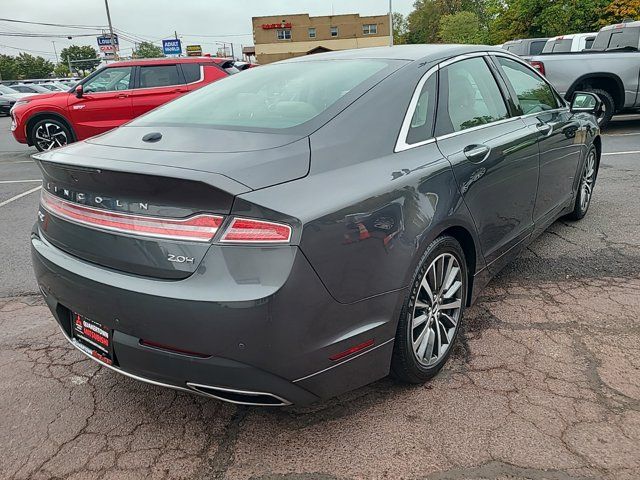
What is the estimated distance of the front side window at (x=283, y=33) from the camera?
2362 inches

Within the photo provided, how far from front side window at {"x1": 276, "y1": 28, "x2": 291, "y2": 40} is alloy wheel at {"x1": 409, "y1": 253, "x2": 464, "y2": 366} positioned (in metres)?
61.8

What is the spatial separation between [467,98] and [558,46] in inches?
505

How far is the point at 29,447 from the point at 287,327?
1.38 m

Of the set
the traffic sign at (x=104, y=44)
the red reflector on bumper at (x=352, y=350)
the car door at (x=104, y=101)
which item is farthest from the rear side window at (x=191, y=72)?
the traffic sign at (x=104, y=44)

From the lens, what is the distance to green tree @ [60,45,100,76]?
99.0 meters

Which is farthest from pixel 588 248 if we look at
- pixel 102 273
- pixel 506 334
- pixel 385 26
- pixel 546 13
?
pixel 385 26

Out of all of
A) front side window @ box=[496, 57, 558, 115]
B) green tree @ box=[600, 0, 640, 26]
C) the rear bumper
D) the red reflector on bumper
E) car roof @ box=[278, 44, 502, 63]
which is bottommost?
the red reflector on bumper

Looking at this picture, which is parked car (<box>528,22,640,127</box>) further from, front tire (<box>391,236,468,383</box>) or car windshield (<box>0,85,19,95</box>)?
car windshield (<box>0,85,19,95</box>)

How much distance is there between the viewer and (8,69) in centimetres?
7412

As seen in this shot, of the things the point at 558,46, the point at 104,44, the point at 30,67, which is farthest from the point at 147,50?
the point at 558,46

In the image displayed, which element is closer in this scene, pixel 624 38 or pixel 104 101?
pixel 104 101

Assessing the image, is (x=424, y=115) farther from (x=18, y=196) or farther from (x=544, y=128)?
(x=18, y=196)

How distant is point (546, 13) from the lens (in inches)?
927

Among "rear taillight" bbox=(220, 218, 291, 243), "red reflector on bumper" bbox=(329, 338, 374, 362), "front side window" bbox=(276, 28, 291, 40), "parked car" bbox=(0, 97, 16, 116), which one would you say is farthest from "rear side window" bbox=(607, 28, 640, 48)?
"front side window" bbox=(276, 28, 291, 40)
